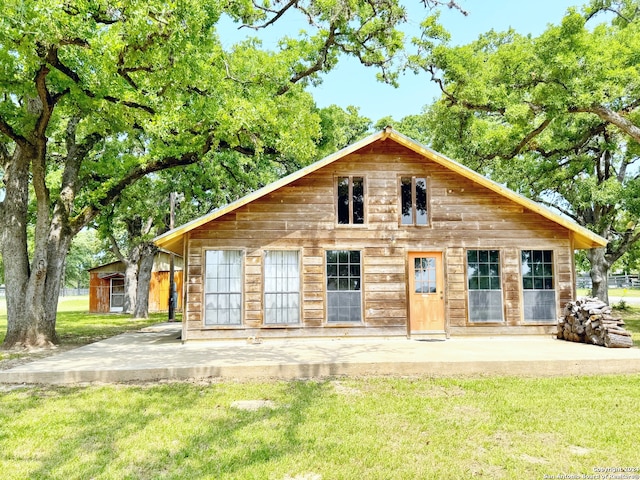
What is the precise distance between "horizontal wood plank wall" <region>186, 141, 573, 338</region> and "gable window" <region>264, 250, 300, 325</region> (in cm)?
17

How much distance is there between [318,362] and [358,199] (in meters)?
5.06

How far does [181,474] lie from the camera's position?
365 centimetres

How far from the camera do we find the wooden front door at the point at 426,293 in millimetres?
11047

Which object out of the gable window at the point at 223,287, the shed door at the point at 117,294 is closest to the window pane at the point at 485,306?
the gable window at the point at 223,287

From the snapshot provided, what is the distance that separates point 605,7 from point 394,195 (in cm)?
1228

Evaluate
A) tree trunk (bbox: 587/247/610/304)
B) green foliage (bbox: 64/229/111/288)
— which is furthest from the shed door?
green foliage (bbox: 64/229/111/288)

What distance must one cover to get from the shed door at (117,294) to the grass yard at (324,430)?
80.3ft

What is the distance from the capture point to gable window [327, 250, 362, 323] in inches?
426

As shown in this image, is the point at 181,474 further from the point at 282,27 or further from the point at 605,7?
the point at 605,7

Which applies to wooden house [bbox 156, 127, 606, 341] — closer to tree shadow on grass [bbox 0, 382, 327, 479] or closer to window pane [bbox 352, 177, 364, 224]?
window pane [bbox 352, 177, 364, 224]

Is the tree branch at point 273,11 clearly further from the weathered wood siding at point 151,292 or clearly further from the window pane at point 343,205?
the weathered wood siding at point 151,292

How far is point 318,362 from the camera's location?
7309 millimetres

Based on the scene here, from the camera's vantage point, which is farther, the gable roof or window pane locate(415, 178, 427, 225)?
window pane locate(415, 178, 427, 225)

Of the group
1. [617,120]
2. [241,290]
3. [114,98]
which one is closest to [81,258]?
[114,98]
